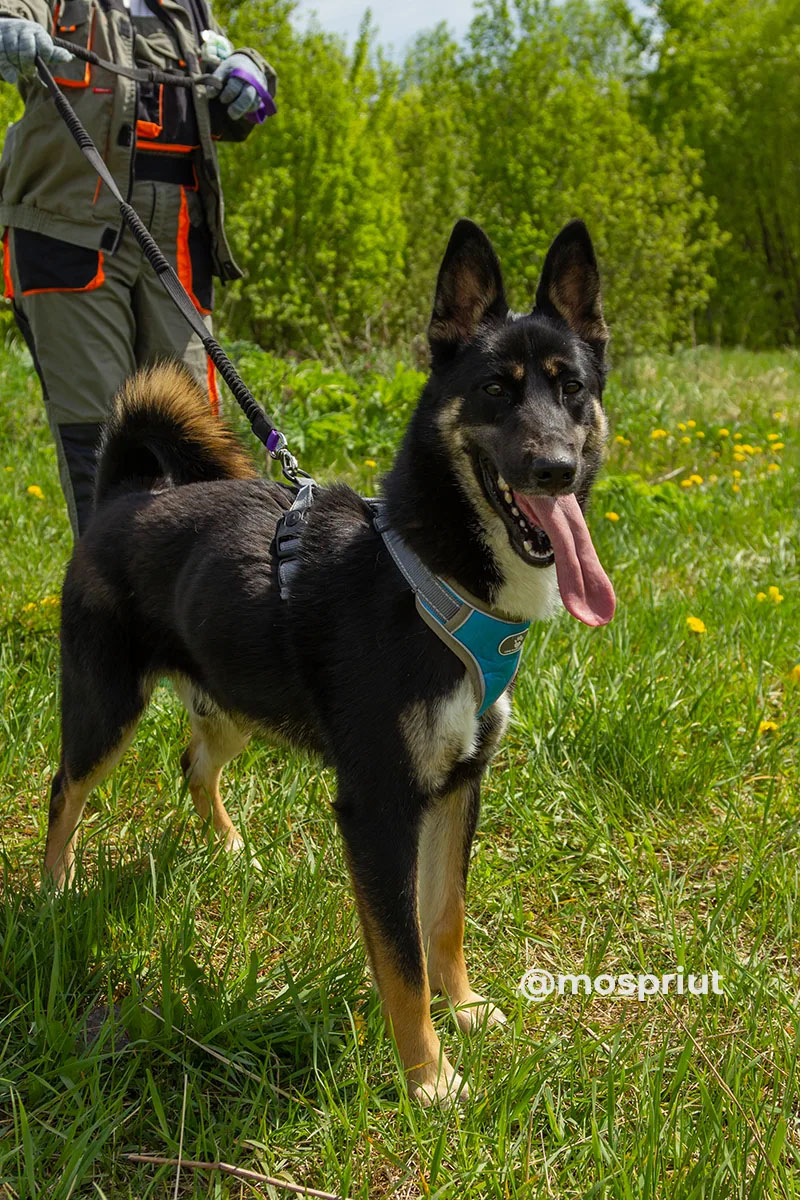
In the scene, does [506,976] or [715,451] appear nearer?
[506,976]

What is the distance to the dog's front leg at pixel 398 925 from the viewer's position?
1961 millimetres

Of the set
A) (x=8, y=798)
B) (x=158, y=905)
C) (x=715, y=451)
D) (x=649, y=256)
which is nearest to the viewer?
(x=158, y=905)

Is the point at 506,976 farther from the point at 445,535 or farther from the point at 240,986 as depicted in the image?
the point at 445,535

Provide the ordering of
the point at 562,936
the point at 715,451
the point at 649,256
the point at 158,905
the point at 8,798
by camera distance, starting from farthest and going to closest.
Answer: the point at 649,256
the point at 715,451
the point at 8,798
the point at 562,936
the point at 158,905

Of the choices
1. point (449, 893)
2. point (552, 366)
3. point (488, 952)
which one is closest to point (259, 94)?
point (552, 366)

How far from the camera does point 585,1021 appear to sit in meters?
2.17

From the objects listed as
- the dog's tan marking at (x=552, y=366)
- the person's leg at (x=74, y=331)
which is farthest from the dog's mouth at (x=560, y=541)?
the person's leg at (x=74, y=331)

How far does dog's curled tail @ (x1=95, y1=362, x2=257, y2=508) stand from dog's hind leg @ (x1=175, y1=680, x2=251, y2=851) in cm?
63

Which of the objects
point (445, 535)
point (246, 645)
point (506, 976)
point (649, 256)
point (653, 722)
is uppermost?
point (649, 256)

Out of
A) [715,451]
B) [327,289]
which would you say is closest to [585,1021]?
[715,451]

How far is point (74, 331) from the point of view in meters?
3.18

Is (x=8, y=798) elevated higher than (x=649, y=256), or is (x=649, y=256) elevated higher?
(x=649, y=256)

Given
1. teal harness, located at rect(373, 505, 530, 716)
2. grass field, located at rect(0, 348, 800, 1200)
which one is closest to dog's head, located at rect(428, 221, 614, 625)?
teal harness, located at rect(373, 505, 530, 716)

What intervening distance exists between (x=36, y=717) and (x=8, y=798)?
34 centimetres
